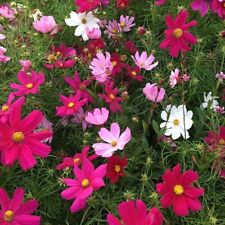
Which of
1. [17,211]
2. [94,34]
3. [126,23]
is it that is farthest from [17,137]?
[126,23]

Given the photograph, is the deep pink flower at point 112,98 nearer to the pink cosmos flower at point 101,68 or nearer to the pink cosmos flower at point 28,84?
the pink cosmos flower at point 101,68

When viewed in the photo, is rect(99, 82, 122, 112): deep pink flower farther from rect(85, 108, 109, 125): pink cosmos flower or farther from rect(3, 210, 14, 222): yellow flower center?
rect(3, 210, 14, 222): yellow flower center

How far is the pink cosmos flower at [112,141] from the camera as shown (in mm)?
1067

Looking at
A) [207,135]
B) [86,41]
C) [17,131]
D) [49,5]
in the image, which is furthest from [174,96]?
[49,5]

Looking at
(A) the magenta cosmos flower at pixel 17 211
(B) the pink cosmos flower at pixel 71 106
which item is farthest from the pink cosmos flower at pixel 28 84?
(A) the magenta cosmos flower at pixel 17 211

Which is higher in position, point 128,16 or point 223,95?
point 128,16

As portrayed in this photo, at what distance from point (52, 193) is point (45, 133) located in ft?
0.70

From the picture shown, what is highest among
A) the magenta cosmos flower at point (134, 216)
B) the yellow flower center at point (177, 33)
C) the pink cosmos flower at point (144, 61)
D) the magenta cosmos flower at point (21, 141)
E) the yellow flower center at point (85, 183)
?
the magenta cosmos flower at point (21, 141)

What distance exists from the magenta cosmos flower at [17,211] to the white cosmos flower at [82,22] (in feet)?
2.04

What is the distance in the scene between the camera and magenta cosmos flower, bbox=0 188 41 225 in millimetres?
983

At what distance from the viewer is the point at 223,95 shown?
137cm

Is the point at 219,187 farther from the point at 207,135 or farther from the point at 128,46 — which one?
the point at 128,46

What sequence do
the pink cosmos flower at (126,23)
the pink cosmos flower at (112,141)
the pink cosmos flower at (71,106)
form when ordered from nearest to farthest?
the pink cosmos flower at (112,141) < the pink cosmos flower at (71,106) < the pink cosmos flower at (126,23)

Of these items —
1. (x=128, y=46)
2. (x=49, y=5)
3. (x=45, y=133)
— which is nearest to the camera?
(x=45, y=133)
